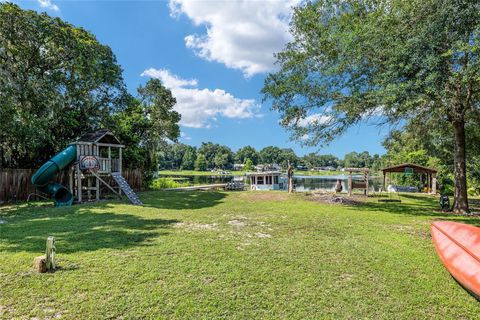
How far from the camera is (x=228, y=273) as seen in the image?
4.34 m

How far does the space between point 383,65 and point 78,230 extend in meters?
11.1

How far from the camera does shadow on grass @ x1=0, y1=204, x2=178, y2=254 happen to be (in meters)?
5.79

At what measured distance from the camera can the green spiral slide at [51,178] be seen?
12648 millimetres

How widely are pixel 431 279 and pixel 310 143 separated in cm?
920

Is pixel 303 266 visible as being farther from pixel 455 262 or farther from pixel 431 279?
pixel 455 262

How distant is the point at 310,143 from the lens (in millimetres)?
13078

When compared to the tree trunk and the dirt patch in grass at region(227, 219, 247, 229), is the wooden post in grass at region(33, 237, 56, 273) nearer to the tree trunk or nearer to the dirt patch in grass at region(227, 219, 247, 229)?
the dirt patch in grass at region(227, 219, 247, 229)

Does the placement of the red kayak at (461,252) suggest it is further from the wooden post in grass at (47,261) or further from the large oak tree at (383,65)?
the wooden post in grass at (47,261)

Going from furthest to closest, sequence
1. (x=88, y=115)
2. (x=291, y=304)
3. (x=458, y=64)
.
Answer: (x=88, y=115) → (x=458, y=64) → (x=291, y=304)

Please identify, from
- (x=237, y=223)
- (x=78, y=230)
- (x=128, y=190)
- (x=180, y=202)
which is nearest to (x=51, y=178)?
(x=128, y=190)

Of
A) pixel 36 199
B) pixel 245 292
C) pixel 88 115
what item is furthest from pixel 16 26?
pixel 245 292

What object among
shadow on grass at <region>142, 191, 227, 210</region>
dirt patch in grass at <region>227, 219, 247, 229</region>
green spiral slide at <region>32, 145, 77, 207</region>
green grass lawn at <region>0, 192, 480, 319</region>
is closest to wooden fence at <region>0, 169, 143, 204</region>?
green spiral slide at <region>32, 145, 77, 207</region>

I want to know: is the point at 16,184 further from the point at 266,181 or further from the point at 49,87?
the point at 266,181

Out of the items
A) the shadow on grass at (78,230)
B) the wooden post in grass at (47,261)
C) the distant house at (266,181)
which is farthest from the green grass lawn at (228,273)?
the distant house at (266,181)
